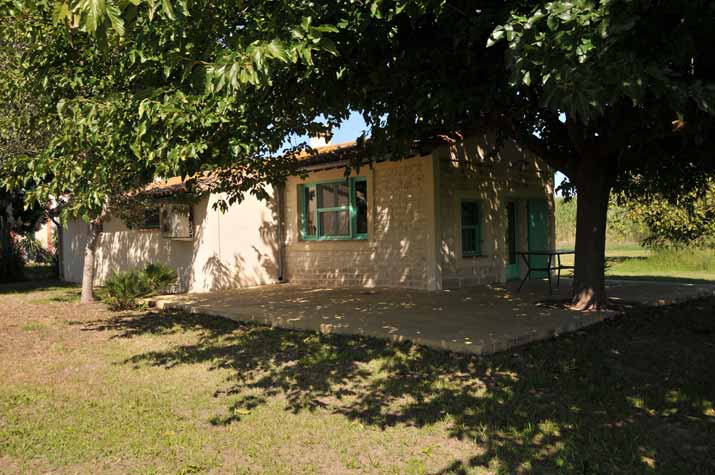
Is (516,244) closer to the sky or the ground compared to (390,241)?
closer to the ground

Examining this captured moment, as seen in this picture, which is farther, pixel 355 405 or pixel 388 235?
pixel 388 235

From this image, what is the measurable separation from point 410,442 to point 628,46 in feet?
10.7

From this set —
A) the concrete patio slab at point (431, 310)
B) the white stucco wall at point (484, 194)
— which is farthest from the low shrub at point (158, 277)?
the white stucco wall at point (484, 194)

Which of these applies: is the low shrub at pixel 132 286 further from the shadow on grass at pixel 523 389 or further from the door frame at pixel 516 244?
the door frame at pixel 516 244

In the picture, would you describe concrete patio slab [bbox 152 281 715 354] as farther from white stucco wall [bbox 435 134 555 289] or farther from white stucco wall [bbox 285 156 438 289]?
white stucco wall [bbox 435 134 555 289]

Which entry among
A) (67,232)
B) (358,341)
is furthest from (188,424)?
(67,232)

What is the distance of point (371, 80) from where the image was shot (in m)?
6.83

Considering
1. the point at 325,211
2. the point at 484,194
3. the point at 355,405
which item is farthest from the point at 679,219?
the point at 355,405

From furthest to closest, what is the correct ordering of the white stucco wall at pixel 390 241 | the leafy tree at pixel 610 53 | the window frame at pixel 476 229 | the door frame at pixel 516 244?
the door frame at pixel 516 244 < the window frame at pixel 476 229 < the white stucco wall at pixel 390 241 < the leafy tree at pixel 610 53

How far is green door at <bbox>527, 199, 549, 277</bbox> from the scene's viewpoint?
13.8 m

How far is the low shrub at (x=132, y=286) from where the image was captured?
1071cm

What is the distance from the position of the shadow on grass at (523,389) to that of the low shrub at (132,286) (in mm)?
3787

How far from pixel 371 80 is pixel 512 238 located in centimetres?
795

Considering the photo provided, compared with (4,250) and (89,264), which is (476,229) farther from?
(4,250)
